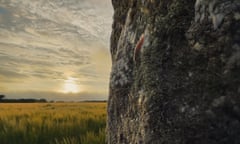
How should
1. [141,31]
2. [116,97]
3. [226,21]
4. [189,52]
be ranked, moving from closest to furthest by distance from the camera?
[226,21] < [189,52] < [141,31] < [116,97]

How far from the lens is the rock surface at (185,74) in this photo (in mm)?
1104

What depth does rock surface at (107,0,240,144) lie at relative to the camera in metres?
1.10

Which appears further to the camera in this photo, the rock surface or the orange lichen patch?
the orange lichen patch

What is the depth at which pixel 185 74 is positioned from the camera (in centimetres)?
123

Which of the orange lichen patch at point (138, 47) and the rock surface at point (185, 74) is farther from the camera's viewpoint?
the orange lichen patch at point (138, 47)

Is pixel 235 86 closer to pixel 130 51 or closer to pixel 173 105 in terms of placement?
pixel 173 105

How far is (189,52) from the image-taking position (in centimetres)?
122

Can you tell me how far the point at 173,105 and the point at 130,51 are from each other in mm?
508

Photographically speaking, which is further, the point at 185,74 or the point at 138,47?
the point at 138,47

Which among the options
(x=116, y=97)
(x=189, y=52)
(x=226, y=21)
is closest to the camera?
(x=226, y=21)

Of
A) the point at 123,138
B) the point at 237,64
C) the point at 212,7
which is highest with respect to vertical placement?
the point at 212,7

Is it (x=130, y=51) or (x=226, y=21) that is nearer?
(x=226, y=21)

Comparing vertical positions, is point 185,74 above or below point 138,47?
below

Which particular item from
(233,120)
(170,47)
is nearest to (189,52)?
(170,47)
